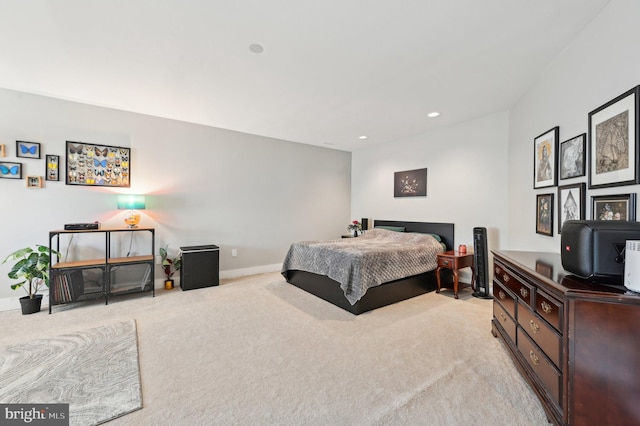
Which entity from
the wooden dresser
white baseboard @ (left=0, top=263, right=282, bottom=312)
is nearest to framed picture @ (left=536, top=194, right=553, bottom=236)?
the wooden dresser

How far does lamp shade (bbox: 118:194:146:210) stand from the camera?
12.1ft

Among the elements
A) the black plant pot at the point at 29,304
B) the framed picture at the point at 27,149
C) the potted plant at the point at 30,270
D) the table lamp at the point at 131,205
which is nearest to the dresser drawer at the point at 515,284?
the table lamp at the point at 131,205

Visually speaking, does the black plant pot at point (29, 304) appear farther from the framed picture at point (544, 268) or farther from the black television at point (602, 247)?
the black television at point (602, 247)

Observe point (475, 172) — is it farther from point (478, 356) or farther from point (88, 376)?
point (88, 376)

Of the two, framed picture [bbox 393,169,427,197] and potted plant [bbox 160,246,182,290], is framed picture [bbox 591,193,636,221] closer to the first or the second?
framed picture [bbox 393,169,427,197]

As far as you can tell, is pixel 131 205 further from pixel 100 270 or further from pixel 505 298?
pixel 505 298

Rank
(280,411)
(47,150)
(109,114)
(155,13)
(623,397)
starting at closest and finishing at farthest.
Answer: (623,397) → (280,411) → (155,13) → (47,150) → (109,114)

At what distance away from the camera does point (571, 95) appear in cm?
222

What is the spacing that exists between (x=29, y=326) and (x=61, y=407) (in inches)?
73.0

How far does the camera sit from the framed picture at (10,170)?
3202 millimetres

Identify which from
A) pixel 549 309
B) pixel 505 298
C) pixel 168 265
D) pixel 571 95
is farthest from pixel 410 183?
pixel 168 265

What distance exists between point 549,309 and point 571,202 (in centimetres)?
122

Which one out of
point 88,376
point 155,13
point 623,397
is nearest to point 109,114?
point 155,13

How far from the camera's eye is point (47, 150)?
3443 mm
